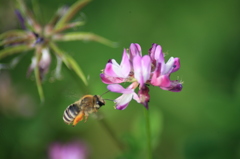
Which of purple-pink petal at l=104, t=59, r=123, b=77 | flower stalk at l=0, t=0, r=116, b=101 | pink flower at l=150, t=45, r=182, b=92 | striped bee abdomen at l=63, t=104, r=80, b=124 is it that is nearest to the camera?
pink flower at l=150, t=45, r=182, b=92

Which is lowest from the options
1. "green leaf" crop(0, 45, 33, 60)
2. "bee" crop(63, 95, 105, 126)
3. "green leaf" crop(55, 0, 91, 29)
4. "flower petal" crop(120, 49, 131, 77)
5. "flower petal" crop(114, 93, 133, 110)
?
"flower petal" crop(114, 93, 133, 110)

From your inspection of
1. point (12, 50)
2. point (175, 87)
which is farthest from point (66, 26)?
point (175, 87)

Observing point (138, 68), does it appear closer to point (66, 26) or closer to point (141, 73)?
point (141, 73)

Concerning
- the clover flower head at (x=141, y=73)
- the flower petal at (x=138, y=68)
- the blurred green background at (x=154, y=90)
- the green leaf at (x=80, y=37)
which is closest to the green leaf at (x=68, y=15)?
the green leaf at (x=80, y=37)

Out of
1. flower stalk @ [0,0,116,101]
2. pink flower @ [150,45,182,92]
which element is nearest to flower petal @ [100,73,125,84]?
pink flower @ [150,45,182,92]

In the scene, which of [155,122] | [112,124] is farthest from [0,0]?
[155,122]

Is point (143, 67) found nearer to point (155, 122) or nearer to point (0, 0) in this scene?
point (155, 122)

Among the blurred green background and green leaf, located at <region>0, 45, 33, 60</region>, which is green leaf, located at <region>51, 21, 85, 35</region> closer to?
green leaf, located at <region>0, 45, 33, 60</region>
